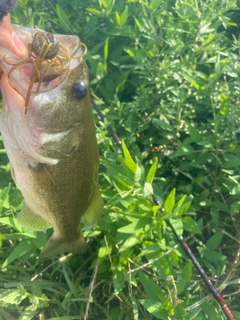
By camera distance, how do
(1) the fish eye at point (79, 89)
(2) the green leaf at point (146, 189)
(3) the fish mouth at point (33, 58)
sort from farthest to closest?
(2) the green leaf at point (146, 189) < (1) the fish eye at point (79, 89) < (3) the fish mouth at point (33, 58)

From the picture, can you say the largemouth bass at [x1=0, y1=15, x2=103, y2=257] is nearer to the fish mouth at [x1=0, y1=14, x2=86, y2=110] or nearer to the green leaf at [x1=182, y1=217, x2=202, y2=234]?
the fish mouth at [x1=0, y1=14, x2=86, y2=110]

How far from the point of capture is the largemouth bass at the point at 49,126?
1136 millimetres

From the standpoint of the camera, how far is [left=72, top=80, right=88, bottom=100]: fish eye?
1259 mm

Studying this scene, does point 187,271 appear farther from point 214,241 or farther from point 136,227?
point 214,241

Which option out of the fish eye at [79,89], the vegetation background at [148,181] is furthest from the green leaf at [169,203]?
the fish eye at [79,89]

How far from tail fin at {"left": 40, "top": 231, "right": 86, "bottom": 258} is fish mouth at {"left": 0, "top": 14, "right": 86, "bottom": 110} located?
0.71 meters

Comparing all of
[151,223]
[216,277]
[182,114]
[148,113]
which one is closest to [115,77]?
[148,113]

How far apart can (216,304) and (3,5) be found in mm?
1751

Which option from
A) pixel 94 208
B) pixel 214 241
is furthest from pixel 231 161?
pixel 94 208

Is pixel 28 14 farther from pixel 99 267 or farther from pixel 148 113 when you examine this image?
pixel 99 267

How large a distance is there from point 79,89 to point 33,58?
19 cm

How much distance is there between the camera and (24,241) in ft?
6.57

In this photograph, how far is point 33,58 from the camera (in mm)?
1126

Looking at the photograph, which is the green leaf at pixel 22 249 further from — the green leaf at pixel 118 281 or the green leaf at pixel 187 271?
the green leaf at pixel 187 271
